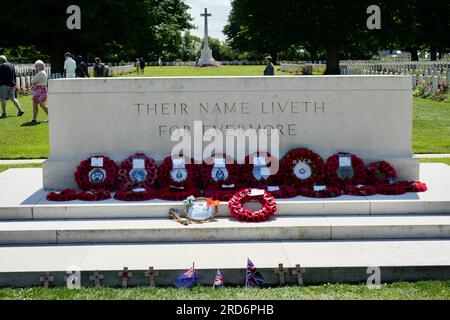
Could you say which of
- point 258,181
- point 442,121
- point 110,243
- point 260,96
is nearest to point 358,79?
point 260,96

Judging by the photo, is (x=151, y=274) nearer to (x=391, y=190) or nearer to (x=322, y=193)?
(x=322, y=193)

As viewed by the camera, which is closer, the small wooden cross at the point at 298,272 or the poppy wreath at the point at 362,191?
the small wooden cross at the point at 298,272

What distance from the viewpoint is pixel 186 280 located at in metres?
5.99

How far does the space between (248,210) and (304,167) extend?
4.70ft

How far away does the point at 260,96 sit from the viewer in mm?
8828

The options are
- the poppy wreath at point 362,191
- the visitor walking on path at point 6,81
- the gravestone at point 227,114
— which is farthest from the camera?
the visitor walking on path at point 6,81

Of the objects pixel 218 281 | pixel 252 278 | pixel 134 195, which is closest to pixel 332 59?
pixel 134 195

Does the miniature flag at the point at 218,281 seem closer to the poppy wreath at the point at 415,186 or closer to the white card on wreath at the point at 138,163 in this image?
the white card on wreath at the point at 138,163

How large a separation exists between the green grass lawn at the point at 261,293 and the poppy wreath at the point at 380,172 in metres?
2.87

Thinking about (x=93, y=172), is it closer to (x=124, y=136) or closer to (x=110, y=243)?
(x=124, y=136)

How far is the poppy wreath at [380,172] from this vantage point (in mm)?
8688

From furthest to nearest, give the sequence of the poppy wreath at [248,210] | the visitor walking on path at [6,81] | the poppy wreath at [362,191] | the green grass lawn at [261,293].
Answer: the visitor walking on path at [6,81]
the poppy wreath at [362,191]
the poppy wreath at [248,210]
the green grass lawn at [261,293]

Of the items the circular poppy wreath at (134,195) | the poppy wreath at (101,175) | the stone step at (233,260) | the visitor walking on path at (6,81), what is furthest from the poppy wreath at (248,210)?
the visitor walking on path at (6,81)

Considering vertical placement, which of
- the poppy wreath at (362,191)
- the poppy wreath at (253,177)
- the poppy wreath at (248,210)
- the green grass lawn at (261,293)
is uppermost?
the poppy wreath at (253,177)
